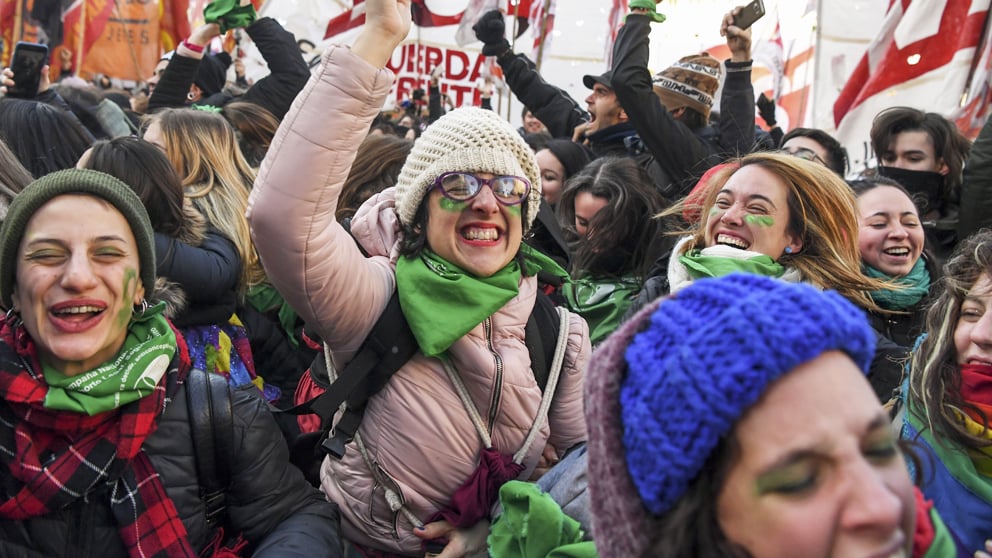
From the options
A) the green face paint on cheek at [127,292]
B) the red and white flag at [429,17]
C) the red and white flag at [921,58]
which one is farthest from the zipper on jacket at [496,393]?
the red and white flag at [429,17]

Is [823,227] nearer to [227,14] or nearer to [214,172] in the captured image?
[214,172]

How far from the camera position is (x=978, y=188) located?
3619 mm

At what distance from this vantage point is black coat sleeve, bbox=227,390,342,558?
202 centimetres

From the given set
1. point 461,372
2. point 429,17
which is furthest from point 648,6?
point 429,17

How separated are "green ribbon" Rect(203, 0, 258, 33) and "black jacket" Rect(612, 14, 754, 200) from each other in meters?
2.27

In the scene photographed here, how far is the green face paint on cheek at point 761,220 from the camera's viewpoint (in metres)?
2.67

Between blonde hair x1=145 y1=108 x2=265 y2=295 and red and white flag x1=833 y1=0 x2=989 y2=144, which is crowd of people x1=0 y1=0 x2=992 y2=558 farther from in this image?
red and white flag x1=833 y1=0 x2=989 y2=144

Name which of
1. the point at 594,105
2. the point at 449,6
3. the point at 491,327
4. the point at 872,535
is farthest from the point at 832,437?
the point at 449,6

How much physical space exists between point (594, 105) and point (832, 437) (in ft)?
13.2

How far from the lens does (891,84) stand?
535cm

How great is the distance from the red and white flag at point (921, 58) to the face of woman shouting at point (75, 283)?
480cm

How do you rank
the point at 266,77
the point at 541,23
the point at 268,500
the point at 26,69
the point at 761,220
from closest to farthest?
the point at 268,500, the point at 761,220, the point at 26,69, the point at 266,77, the point at 541,23

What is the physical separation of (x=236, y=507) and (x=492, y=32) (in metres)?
3.42

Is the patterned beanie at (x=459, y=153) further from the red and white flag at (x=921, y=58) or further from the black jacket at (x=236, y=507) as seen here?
the red and white flag at (x=921, y=58)
